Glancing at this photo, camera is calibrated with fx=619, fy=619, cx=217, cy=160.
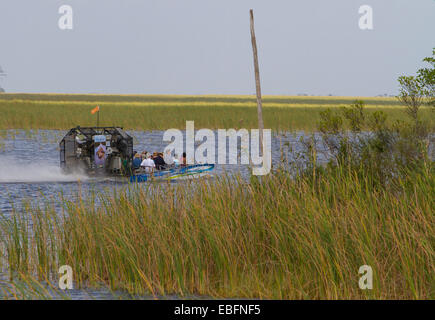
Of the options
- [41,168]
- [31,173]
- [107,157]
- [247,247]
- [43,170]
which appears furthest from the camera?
[41,168]

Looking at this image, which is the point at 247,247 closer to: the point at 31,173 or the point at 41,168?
the point at 31,173

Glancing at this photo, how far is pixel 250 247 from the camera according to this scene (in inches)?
331

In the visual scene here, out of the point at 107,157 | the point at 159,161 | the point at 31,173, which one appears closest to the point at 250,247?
the point at 107,157

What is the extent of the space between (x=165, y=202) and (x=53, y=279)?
6.57ft

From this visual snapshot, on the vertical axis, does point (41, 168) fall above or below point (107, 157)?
below

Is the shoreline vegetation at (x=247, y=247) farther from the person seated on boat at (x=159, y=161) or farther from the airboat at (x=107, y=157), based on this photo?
the person seated on boat at (x=159, y=161)

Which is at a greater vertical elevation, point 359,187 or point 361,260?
point 359,187

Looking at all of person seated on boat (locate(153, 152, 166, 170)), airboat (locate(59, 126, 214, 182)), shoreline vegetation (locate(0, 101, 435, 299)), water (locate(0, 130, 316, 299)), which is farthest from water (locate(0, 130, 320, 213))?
shoreline vegetation (locate(0, 101, 435, 299))

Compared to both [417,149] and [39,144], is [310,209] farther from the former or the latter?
[39,144]

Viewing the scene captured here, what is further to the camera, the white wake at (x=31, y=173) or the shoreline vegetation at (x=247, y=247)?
the white wake at (x=31, y=173)

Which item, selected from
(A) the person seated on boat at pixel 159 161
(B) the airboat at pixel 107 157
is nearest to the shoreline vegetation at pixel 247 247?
(B) the airboat at pixel 107 157

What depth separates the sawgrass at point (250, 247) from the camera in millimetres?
7410
